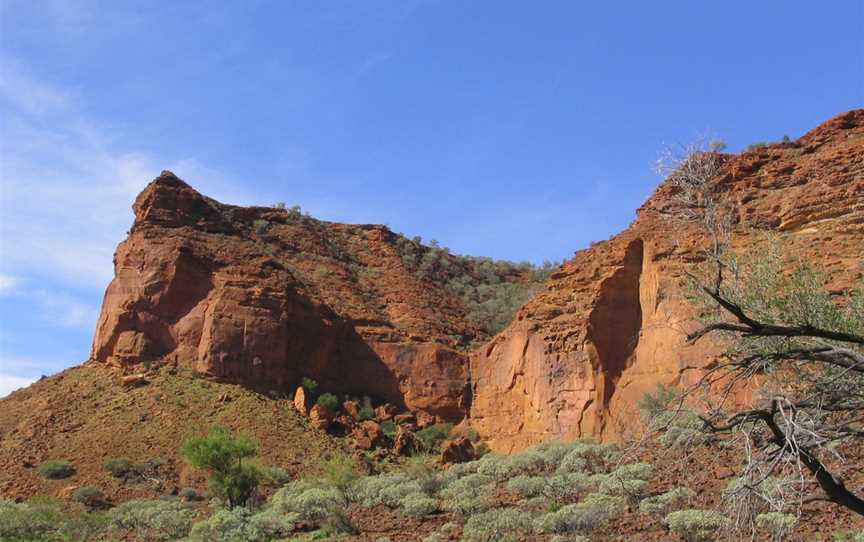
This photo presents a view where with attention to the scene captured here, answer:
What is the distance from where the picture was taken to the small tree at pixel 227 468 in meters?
27.5

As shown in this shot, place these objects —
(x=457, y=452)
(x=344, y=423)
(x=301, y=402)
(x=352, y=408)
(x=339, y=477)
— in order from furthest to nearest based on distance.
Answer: (x=352, y=408)
(x=301, y=402)
(x=344, y=423)
(x=457, y=452)
(x=339, y=477)

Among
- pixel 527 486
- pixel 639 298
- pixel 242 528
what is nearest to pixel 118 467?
pixel 242 528

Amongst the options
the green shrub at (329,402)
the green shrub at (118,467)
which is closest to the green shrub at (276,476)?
the green shrub at (118,467)

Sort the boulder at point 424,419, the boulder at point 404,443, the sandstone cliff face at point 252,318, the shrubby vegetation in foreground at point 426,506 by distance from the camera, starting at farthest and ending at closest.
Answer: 1. the boulder at point 424,419
2. the sandstone cliff face at point 252,318
3. the boulder at point 404,443
4. the shrubby vegetation in foreground at point 426,506

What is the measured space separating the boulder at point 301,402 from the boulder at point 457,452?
6.47 meters

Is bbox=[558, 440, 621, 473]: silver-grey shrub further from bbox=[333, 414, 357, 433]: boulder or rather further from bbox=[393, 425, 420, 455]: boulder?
bbox=[333, 414, 357, 433]: boulder

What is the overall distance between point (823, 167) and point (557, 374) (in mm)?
12309

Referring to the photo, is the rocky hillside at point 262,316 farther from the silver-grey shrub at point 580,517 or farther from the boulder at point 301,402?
the silver-grey shrub at point 580,517

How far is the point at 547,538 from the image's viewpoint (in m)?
19.1

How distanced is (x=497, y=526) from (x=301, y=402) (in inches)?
791

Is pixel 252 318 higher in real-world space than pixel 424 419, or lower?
higher

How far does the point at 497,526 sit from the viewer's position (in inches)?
778

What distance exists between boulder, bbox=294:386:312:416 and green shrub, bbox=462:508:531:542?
18.3 m

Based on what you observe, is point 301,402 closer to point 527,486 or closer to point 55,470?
point 55,470
